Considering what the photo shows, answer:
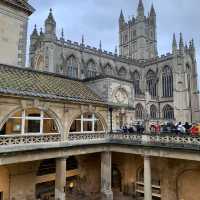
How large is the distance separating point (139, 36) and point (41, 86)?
70524 mm

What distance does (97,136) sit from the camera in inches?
705

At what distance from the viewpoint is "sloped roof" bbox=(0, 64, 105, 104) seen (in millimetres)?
13300

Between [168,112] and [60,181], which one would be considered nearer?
Result: [60,181]

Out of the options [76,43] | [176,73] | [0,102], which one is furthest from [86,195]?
[176,73]

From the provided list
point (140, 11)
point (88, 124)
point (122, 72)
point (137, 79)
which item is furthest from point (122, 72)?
point (88, 124)

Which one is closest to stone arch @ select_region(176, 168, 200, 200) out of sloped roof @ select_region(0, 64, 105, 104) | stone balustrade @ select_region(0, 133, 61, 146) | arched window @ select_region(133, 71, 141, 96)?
sloped roof @ select_region(0, 64, 105, 104)

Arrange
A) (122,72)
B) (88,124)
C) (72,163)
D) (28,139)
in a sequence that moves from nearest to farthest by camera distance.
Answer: (28,139) < (72,163) < (88,124) < (122,72)

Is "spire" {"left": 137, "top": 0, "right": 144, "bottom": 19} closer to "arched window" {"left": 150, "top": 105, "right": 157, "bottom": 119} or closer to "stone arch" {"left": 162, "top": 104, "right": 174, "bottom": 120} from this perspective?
"arched window" {"left": 150, "top": 105, "right": 157, "bottom": 119}

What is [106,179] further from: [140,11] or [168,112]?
[140,11]

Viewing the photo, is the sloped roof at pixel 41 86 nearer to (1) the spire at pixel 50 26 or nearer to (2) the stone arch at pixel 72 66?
(1) the spire at pixel 50 26

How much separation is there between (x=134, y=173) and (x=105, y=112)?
6738 mm

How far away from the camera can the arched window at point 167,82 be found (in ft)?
181

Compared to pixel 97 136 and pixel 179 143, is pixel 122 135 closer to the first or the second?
pixel 97 136

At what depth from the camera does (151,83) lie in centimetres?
5928
